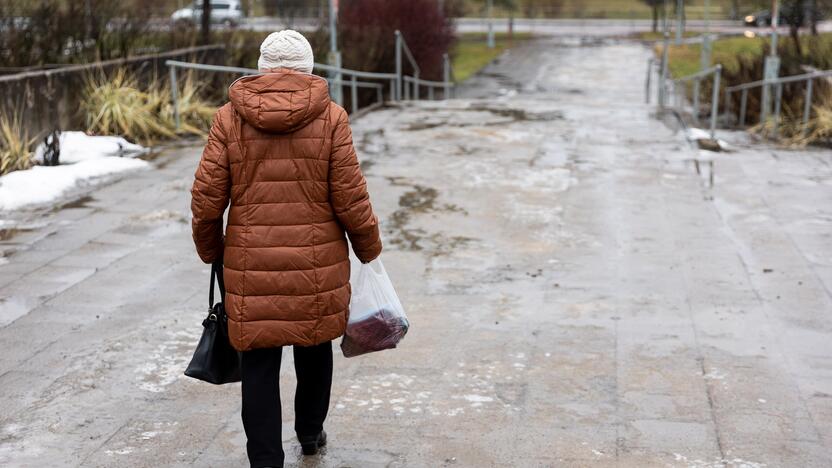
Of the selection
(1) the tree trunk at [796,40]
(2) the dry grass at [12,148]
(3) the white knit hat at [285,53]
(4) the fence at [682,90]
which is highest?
(3) the white knit hat at [285,53]

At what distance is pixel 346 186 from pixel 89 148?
7794 mm

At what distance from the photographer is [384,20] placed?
23672 mm

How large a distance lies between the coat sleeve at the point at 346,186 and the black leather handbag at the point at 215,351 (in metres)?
0.52

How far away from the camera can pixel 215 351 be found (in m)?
4.18

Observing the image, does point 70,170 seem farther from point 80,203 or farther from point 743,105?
point 743,105

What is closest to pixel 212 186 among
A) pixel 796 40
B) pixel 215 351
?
Result: pixel 215 351

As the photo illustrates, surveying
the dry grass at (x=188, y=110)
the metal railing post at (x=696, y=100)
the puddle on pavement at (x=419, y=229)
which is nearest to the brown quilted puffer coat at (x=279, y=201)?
the puddle on pavement at (x=419, y=229)

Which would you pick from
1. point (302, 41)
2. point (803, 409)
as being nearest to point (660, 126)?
point (803, 409)

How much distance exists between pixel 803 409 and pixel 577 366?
1.08 m

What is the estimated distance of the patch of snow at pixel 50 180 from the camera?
30.2 ft

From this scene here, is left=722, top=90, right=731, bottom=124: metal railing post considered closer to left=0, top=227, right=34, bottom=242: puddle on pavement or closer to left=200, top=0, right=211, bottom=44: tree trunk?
left=200, top=0, right=211, bottom=44: tree trunk

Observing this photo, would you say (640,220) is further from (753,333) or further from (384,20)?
(384,20)

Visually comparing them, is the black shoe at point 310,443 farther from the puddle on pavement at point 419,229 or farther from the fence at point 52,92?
the fence at point 52,92

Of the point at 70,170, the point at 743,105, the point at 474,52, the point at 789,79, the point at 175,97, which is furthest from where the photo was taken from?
the point at 474,52
